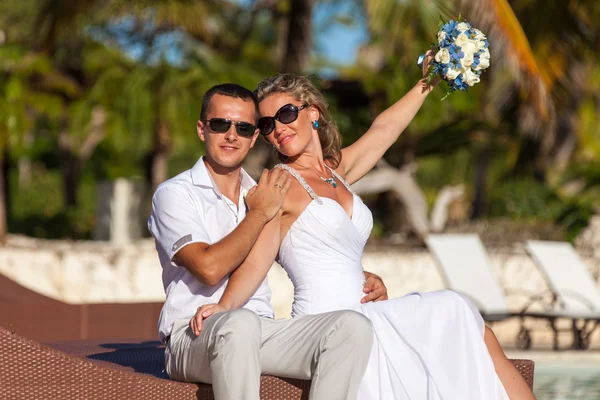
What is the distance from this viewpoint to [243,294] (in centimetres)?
359

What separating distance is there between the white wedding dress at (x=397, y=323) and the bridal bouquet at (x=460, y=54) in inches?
36.1

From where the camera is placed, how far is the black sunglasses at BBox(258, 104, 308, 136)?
12.9ft

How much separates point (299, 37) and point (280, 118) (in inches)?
351

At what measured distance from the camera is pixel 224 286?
12.0ft

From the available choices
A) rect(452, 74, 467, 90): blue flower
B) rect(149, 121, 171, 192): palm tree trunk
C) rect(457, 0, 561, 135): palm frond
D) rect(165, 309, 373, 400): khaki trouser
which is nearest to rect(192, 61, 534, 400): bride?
rect(165, 309, 373, 400): khaki trouser

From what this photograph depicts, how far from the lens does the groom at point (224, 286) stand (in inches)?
128

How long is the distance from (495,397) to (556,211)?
11164 mm

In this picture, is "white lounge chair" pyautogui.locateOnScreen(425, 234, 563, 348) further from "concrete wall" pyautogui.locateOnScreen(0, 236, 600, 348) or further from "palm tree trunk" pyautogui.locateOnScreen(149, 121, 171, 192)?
"palm tree trunk" pyautogui.locateOnScreen(149, 121, 171, 192)

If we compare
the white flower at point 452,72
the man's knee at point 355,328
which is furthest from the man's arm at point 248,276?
the white flower at point 452,72

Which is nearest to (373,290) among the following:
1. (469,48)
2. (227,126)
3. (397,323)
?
(397,323)

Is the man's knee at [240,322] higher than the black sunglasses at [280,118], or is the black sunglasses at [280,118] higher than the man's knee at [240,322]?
the black sunglasses at [280,118]

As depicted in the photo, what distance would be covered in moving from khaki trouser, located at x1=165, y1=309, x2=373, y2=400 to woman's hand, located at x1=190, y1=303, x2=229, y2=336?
0.9 inches

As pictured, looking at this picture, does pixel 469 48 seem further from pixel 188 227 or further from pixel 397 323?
pixel 188 227

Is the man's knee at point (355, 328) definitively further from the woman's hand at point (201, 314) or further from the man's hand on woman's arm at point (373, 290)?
the man's hand on woman's arm at point (373, 290)
